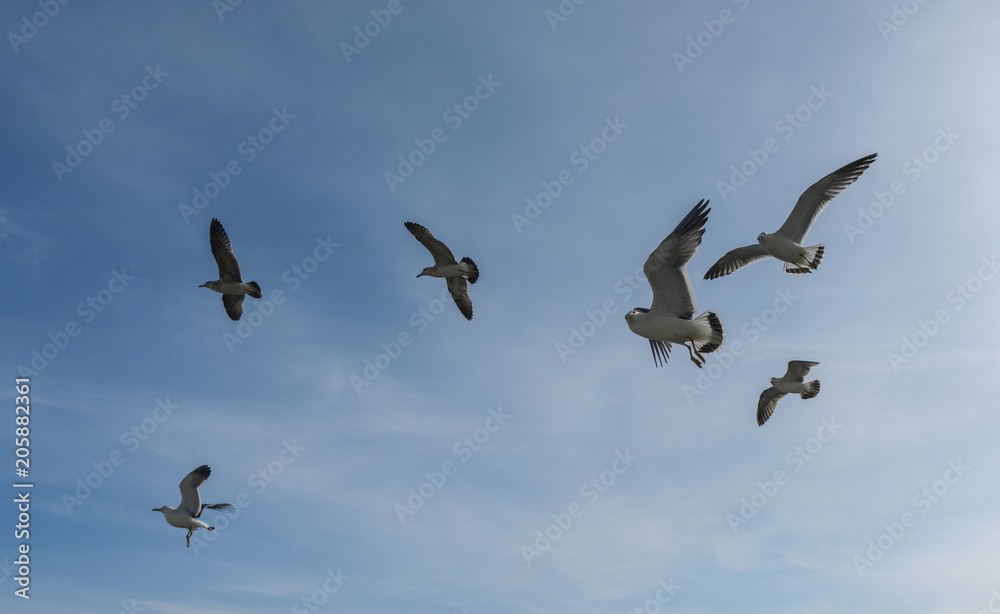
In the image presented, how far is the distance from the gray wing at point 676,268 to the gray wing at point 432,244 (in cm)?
869

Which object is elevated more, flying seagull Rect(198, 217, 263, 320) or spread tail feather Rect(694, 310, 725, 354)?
flying seagull Rect(198, 217, 263, 320)

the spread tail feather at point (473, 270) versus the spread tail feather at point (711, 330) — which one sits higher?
the spread tail feather at point (473, 270)

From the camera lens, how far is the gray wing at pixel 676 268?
16391 mm

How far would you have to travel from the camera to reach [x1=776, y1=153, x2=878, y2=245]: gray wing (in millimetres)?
20141

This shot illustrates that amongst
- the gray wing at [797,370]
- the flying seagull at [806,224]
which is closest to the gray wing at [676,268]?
the flying seagull at [806,224]

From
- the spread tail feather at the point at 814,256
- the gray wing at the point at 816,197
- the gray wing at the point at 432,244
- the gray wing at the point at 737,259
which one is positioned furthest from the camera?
the gray wing at the point at 432,244

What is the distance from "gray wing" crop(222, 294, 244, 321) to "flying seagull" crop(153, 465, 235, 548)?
5266 mm

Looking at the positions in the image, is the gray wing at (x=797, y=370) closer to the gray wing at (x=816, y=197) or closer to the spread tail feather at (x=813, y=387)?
the spread tail feather at (x=813, y=387)

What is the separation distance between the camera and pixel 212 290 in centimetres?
2594

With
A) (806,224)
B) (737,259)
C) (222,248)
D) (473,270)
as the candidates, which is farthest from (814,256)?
(222,248)

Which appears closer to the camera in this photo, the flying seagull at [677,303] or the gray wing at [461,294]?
the flying seagull at [677,303]

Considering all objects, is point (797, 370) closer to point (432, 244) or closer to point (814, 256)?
point (814, 256)

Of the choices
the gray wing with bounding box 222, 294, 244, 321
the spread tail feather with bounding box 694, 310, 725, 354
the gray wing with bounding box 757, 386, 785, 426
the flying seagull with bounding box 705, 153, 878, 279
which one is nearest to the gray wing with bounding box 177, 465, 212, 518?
the gray wing with bounding box 222, 294, 244, 321

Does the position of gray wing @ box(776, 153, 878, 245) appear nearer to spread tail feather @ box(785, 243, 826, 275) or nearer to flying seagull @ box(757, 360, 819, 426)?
spread tail feather @ box(785, 243, 826, 275)
